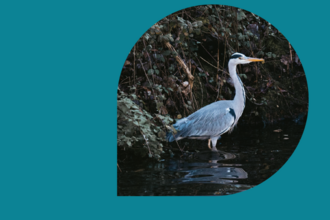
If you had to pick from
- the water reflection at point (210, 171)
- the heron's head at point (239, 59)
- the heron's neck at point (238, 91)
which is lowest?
the water reflection at point (210, 171)

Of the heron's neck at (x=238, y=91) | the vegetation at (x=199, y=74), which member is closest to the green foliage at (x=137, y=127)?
the vegetation at (x=199, y=74)

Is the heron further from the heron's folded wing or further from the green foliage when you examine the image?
the green foliage

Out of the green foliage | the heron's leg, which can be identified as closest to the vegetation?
the green foliage

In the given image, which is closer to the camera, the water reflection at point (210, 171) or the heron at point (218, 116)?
the water reflection at point (210, 171)

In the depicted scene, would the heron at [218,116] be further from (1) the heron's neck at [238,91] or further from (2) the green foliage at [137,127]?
(2) the green foliage at [137,127]

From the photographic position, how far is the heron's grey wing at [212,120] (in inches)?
209

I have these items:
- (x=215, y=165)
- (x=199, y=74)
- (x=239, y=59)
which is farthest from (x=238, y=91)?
(x=215, y=165)

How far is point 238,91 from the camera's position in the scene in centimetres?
535

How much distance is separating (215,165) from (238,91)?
79 centimetres

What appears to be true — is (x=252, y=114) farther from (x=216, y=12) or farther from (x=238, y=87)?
(x=216, y=12)

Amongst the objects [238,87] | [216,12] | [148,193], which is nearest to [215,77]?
[238,87]

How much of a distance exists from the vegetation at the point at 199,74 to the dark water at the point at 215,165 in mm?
138

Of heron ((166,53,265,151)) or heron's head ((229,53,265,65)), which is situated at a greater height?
heron's head ((229,53,265,65))

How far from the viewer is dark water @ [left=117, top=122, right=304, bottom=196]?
5133mm
